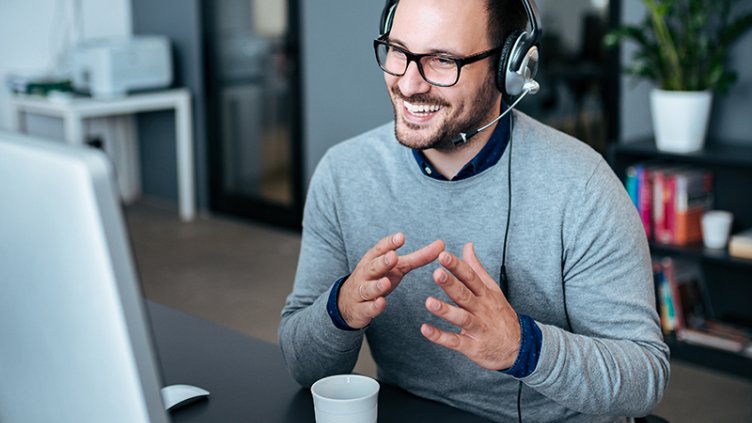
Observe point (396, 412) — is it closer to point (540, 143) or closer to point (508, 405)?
point (508, 405)

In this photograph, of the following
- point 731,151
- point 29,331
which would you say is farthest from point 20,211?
point 731,151

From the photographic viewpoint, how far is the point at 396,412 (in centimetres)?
120

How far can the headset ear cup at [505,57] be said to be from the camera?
4.48ft

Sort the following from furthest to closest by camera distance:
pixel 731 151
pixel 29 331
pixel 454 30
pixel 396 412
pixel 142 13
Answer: pixel 142 13, pixel 731 151, pixel 454 30, pixel 396 412, pixel 29 331

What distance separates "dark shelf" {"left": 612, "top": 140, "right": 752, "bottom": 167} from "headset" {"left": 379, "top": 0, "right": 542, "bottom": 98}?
64.5 inches

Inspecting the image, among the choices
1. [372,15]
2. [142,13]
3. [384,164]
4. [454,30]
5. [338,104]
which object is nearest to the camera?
[454,30]

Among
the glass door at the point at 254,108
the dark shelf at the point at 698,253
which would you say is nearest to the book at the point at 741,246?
the dark shelf at the point at 698,253

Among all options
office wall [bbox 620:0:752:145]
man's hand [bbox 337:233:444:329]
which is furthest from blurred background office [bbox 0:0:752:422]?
man's hand [bbox 337:233:444:329]

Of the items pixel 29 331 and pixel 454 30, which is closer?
pixel 29 331

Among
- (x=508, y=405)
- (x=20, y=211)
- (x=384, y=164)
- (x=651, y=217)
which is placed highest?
(x=20, y=211)

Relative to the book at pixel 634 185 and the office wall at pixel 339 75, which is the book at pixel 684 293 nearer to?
the book at pixel 634 185

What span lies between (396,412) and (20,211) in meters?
0.65

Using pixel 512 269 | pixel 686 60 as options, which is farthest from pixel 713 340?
pixel 512 269

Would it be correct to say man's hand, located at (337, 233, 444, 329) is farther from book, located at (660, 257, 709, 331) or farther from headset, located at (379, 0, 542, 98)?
book, located at (660, 257, 709, 331)
